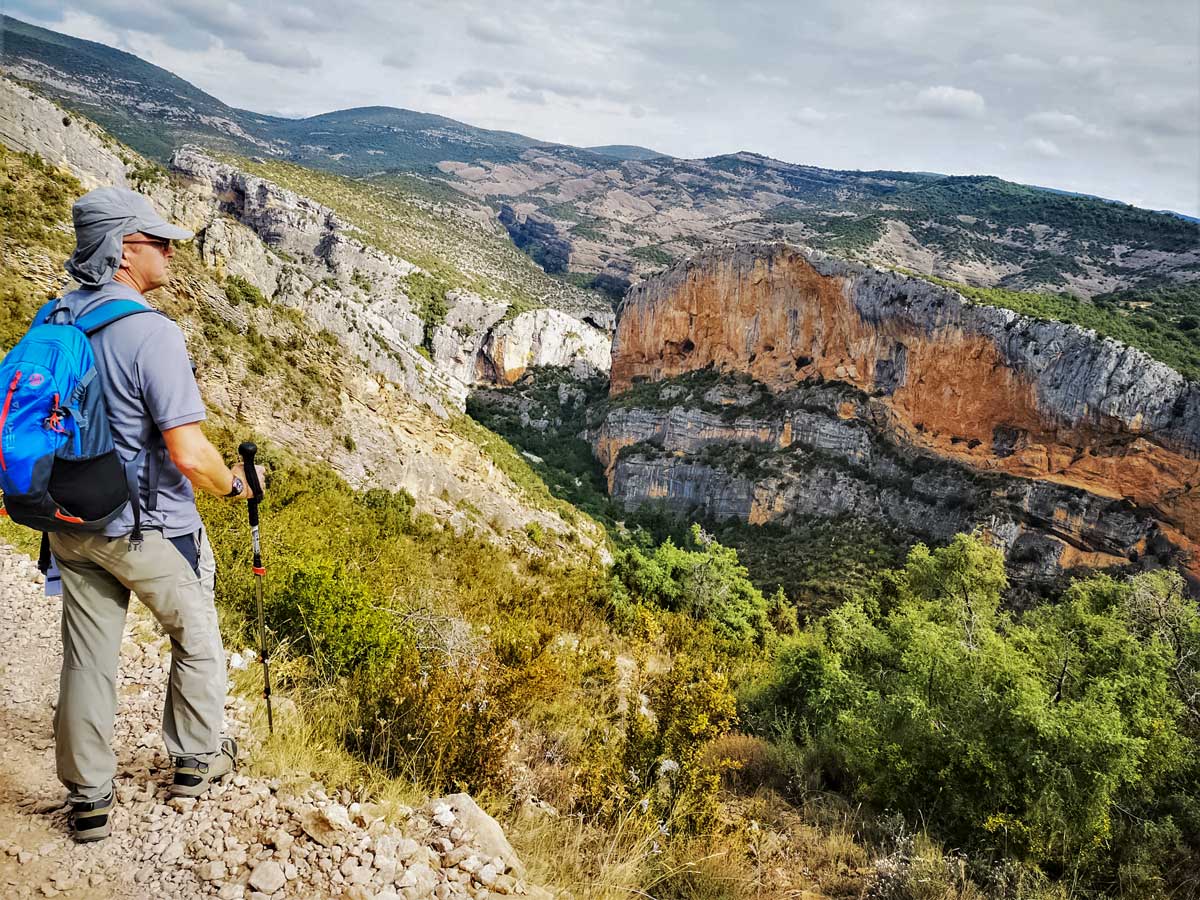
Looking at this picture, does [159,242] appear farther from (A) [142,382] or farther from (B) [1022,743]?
(B) [1022,743]

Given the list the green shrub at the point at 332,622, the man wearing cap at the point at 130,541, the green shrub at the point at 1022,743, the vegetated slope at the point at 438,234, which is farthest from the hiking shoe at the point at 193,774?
the vegetated slope at the point at 438,234

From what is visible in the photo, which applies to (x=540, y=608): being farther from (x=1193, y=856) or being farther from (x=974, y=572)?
(x=974, y=572)

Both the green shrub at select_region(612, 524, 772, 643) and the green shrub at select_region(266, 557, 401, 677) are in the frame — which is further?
the green shrub at select_region(612, 524, 772, 643)

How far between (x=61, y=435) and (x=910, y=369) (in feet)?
129

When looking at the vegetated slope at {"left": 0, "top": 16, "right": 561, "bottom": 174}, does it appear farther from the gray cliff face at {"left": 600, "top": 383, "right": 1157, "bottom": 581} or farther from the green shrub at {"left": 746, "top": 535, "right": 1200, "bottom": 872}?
the green shrub at {"left": 746, "top": 535, "right": 1200, "bottom": 872}

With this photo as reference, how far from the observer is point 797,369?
Result: 140ft

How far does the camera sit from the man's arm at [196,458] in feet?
7.09

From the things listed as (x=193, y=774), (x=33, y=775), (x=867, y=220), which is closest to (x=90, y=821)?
(x=193, y=774)

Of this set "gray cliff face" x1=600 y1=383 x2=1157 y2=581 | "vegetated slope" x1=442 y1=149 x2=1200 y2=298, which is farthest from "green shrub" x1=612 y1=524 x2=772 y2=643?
"vegetated slope" x1=442 y1=149 x2=1200 y2=298

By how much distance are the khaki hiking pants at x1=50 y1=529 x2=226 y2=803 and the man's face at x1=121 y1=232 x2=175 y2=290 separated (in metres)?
1.05

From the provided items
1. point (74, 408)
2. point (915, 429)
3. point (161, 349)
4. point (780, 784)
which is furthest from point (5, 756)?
point (915, 429)

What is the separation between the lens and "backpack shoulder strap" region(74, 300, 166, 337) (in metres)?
2.07

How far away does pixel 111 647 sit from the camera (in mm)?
2258

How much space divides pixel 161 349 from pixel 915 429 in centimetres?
3868
